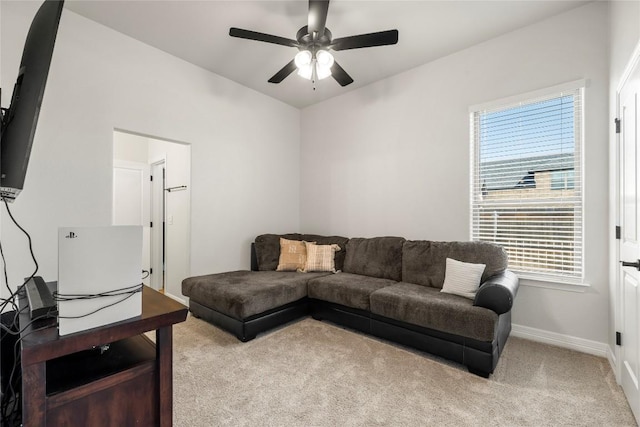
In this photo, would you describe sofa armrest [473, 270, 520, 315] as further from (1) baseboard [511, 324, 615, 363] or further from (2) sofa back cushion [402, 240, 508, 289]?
(1) baseboard [511, 324, 615, 363]

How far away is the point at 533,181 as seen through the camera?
2781 millimetres

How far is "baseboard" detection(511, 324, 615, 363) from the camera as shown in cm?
241

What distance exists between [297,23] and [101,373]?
2.99m

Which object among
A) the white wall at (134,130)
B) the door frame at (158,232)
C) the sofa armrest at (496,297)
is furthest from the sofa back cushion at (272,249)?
the sofa armrest at (496,297)

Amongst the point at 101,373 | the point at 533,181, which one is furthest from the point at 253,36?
the point at 533,181

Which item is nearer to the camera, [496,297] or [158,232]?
[496,297]

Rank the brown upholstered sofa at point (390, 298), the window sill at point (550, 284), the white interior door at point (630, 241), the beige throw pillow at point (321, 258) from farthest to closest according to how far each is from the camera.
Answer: the beige throw pillow at point (321, 258), the window sill at point (550, 284), the brown upholstered sofa at point (390, 298), the white interior door at point (630, 241)

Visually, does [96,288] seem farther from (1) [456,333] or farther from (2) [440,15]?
(2) [440,15]

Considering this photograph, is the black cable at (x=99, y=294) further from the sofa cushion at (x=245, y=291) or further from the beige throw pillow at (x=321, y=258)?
the beige throw pillow at (x=321, y=258)

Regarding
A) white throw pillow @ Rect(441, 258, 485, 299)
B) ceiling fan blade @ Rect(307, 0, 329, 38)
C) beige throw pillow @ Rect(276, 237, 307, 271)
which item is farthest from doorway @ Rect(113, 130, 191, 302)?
white throw pillow @ Rect(441, 258, 485, 299)

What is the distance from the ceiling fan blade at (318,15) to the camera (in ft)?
6.79

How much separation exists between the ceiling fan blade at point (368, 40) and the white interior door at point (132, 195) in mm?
3687

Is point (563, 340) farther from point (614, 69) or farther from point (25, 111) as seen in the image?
point (25, 111)

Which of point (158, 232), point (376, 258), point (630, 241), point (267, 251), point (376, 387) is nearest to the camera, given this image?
point (630, 241)
